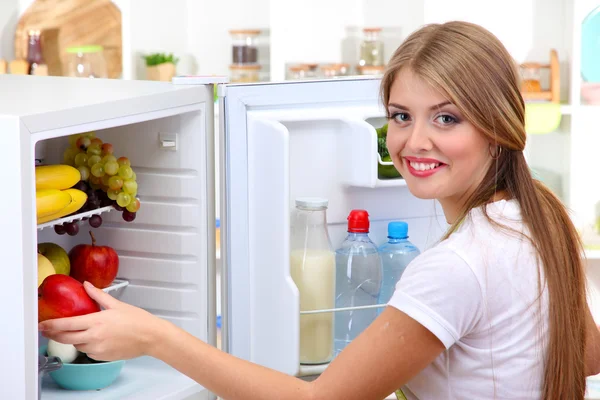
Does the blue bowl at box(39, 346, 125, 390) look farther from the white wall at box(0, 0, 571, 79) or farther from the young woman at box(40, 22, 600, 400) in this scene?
the white wall at box(0, 0, 571, 79)

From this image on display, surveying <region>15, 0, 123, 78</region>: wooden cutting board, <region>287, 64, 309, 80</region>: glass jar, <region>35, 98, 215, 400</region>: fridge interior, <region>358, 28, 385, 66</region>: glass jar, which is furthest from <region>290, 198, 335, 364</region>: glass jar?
<region>15, 0, 123, 78</region>: wooden cutting board

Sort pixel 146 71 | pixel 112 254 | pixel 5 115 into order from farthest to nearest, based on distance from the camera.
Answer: pixel 146 71
pixel 112 254
pixel 5 115

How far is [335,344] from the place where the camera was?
1603mm

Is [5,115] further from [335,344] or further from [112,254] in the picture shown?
[335,344]

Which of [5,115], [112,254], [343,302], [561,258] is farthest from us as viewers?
[343,302]

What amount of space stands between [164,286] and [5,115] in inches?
21.1

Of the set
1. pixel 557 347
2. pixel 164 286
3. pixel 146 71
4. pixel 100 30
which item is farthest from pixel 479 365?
pixel 100 30

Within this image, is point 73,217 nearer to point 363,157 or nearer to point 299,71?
point 363,157

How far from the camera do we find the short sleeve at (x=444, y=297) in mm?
964

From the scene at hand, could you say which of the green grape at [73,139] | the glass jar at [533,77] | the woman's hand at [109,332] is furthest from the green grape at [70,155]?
the glass jar at [533,77]

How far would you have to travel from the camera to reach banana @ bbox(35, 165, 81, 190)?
46.0 inches

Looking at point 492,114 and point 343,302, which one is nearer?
point 492,114

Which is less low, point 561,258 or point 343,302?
point 561,258

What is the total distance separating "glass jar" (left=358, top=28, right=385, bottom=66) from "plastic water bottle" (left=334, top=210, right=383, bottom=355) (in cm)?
153
